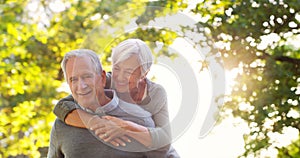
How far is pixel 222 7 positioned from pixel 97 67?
1998 mm

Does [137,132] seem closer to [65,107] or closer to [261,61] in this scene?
[65,107]

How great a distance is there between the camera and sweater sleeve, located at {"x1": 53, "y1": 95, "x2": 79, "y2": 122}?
89 cm

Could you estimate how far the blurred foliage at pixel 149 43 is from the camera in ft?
3.38

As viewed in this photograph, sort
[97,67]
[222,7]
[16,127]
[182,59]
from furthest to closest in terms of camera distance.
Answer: [16,127], [222,7], [182,59], [97,67]

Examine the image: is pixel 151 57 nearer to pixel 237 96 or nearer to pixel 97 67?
pixel 97 67

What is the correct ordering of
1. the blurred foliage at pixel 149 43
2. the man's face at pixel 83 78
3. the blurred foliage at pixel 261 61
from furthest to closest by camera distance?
the blurred foliage at pixel 261 61 → the blurred foliage at pixel 149 43 → the man's face at pixel 83 78

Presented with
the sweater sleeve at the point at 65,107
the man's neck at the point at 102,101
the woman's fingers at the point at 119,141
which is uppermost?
the man's neck at the point at 102,101

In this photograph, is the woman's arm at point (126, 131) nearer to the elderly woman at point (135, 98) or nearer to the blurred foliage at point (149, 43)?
the elderly woman at point (135, 98)

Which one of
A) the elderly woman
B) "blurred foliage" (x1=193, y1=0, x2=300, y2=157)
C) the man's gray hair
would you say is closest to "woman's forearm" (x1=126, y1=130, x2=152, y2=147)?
the elderly woman

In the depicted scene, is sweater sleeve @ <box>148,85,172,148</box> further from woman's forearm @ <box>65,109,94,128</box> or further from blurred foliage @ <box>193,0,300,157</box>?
blurred foliage @ <box>193,0,300,157</box>

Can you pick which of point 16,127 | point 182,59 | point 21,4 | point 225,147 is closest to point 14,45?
point 21,4

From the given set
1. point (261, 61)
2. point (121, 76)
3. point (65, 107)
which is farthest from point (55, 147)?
point (261, 61)

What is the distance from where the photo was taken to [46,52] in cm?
379

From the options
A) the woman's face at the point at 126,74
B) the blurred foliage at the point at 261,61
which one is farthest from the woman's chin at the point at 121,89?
the blurred foliage at the point at 261,61
